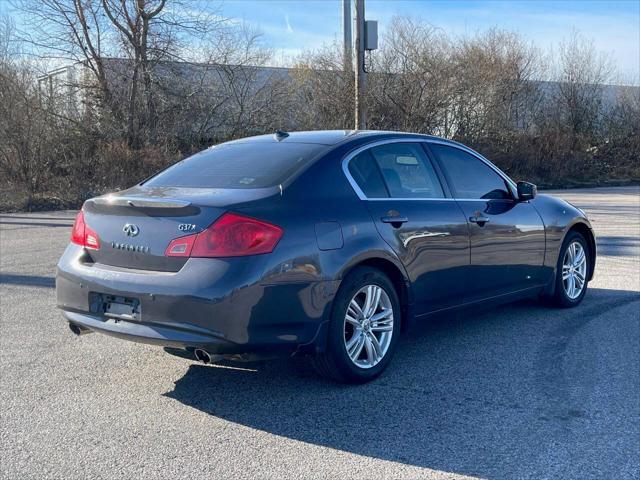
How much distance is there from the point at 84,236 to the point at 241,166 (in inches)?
45.6

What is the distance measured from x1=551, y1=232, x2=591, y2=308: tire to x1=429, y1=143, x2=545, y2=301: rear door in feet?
1.28

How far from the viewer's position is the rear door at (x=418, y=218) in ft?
16.7

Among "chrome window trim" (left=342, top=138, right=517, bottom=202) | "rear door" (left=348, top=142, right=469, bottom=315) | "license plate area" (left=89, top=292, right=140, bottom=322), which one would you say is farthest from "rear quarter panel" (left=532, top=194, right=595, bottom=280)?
"license plate area" (left=89, top=292, right=140, bottom=322)

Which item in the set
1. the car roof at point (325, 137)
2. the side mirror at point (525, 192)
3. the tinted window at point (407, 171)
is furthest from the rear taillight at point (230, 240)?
the side mirror at point (525, 192)

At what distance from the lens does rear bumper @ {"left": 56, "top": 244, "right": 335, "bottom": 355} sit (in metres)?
4.15

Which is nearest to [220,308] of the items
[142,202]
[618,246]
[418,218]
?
[142,202]

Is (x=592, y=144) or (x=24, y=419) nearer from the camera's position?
(x=24, y=419)

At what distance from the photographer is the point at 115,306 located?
4.48 m

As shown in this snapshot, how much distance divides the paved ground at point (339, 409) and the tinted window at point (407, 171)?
1.25 m

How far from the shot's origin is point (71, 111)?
72.6ft

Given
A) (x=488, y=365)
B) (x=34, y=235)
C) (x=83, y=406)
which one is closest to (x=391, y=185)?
(x=488, y=365)

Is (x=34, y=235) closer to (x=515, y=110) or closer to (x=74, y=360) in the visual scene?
(x=74, y=360)

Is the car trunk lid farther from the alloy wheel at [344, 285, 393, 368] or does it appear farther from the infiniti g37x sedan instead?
the alloy wheel at [344, 285, 393, 368]

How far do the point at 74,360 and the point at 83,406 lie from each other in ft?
3.23
